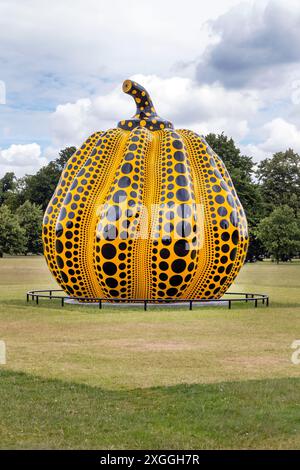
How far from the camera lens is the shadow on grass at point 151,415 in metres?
7.89

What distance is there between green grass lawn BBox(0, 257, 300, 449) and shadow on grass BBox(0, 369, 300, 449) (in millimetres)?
13

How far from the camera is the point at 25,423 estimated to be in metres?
8.57

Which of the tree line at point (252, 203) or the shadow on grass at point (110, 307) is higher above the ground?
the tree line at point (252, 203)

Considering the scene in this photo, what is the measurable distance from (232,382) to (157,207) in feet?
39.3

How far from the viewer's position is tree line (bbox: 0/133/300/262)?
65250 mm

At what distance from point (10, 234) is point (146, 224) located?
6548cm

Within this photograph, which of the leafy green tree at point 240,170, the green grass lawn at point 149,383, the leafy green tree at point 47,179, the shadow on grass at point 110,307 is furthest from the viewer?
the leafy green tree at point 47,179

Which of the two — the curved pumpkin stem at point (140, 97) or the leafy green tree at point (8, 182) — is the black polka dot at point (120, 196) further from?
the leafy green tree at point (8, 182)

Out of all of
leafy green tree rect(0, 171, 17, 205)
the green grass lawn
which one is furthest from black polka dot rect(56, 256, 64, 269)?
leafy green tree rect(0, 171, 17, 205)

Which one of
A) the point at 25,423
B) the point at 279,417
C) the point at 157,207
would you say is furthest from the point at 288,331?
the point at 25,423

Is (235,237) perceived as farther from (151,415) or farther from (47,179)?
(47,179)

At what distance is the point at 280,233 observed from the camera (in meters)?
72.6

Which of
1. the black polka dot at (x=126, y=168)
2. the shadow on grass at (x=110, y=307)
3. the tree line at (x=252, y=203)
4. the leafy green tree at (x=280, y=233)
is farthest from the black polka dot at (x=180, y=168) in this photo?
the leafy green tree at (x=280, y=233)

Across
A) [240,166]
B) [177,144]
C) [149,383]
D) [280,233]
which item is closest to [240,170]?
[240,166]
